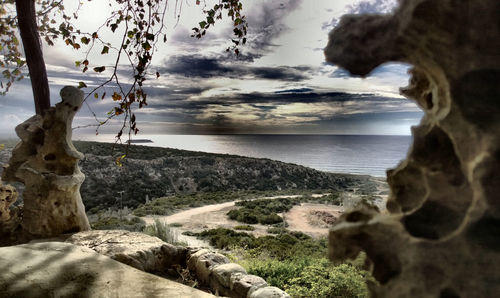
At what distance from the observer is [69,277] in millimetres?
2068

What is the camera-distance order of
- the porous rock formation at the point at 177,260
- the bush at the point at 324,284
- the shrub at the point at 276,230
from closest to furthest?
the porous rock formation at the point at 177,260 → the bush at the point at 324,284 → the shrub at the point at 276,230

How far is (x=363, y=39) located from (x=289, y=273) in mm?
5676

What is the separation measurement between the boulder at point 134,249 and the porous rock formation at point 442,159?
3.71 m

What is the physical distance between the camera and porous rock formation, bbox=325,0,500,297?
75 centimetres

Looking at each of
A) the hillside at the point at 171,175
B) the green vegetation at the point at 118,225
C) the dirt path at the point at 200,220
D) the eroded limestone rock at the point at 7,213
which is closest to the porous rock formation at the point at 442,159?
the eroded limestone rock at the point at 7,213

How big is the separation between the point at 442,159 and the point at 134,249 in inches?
162

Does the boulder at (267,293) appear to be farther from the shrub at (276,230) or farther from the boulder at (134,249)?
the shrub at (276,230)

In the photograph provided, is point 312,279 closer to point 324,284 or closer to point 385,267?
point 324,284

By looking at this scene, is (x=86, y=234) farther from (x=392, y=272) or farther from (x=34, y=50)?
(x=392, y=272)

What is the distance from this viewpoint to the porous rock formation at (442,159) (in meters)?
0.75

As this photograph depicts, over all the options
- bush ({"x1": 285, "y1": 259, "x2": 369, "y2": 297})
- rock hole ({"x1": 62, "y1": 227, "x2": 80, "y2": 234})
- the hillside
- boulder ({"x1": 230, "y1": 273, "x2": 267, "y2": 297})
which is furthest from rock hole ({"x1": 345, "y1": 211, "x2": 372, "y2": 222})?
the hillside

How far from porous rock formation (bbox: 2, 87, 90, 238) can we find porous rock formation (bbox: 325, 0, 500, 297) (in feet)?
15.8

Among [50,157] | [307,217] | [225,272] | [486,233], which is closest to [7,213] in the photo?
[50,157]

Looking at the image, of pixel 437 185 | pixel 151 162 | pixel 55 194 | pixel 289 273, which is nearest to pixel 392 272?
pixel 437 185
